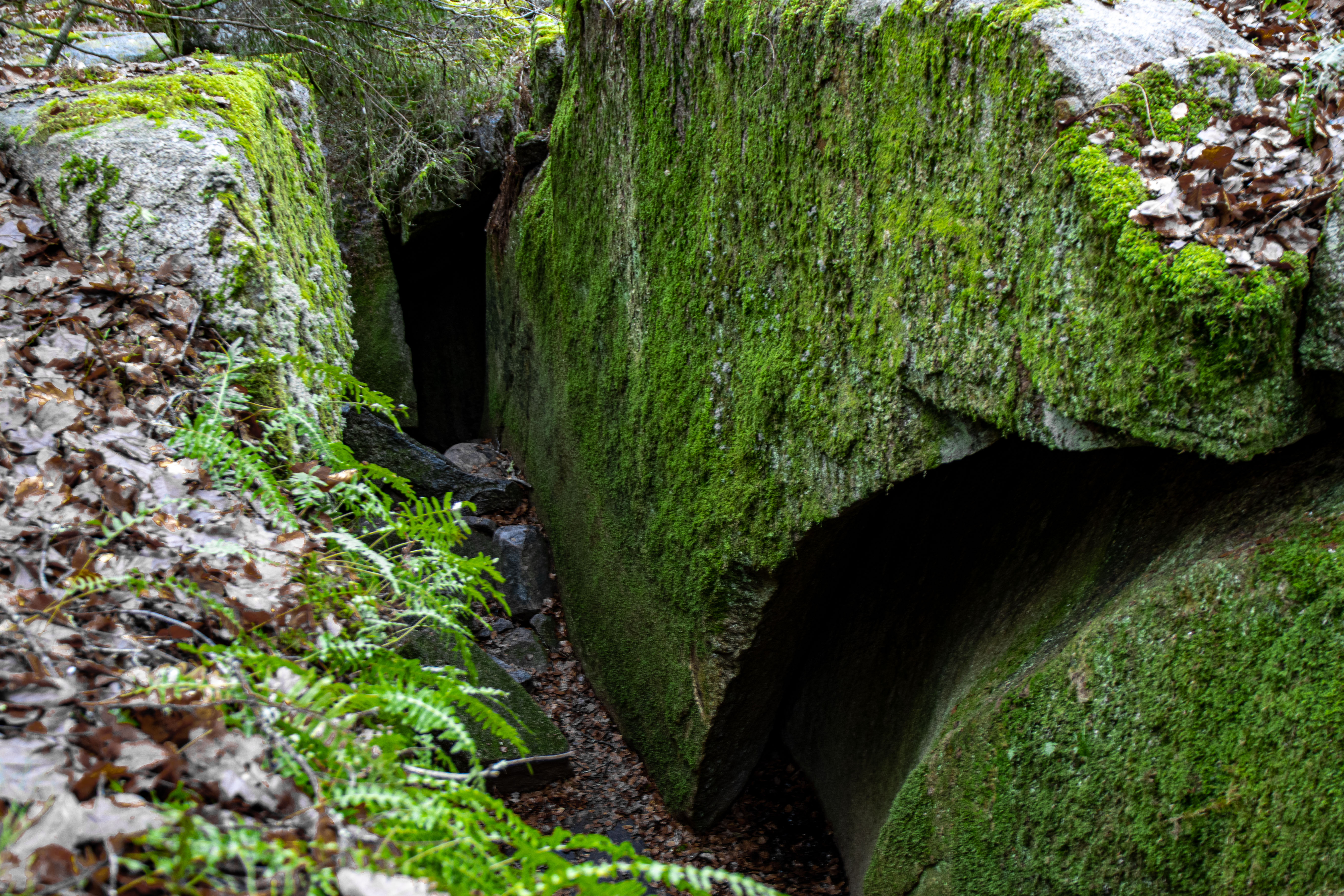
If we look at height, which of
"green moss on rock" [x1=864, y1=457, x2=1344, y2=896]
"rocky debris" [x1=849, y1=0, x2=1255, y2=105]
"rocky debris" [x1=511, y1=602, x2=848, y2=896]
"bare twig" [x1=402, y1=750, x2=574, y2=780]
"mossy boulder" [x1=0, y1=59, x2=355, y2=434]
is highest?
"rocky debris" [x1=849, y1=0, x2=1255, y2=105]

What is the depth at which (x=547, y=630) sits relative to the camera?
712 centimetres

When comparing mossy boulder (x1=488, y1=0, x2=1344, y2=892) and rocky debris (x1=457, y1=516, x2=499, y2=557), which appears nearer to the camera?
mossy boulder (x1=488, y1=0, x2=1344, y2=892)

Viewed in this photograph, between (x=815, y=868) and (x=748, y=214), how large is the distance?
158 inches

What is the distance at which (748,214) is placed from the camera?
13.5 feet

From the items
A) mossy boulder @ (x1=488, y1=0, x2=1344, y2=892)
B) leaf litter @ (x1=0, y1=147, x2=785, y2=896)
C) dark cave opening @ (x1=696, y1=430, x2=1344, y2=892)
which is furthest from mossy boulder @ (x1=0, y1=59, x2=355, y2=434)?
dark cave opening @ (x1=696, y1=430, x2=1344, y2=892)

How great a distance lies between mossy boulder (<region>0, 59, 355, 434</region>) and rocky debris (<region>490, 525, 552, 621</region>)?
373cm

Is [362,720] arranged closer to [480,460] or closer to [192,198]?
[192,198]

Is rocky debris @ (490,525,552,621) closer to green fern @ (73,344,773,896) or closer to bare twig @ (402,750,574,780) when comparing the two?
green fern @ (73,344,773,896)

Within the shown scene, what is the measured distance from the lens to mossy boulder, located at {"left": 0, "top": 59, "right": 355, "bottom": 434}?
277 cm

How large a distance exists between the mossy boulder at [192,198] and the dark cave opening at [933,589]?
8.22 feet

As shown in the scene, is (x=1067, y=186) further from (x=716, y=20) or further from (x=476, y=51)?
(x=476, y=51)

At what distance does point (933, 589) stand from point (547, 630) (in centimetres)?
408

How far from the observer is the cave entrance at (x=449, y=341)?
435 inches

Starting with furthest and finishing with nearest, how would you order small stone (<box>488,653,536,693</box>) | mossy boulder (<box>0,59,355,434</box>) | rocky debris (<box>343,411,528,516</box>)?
rocky debris (<box>343,411,528,516</box>), small stone (<box>488,653,536,693</box>), mossy boulder (<box>0,59,355,434</box>)
